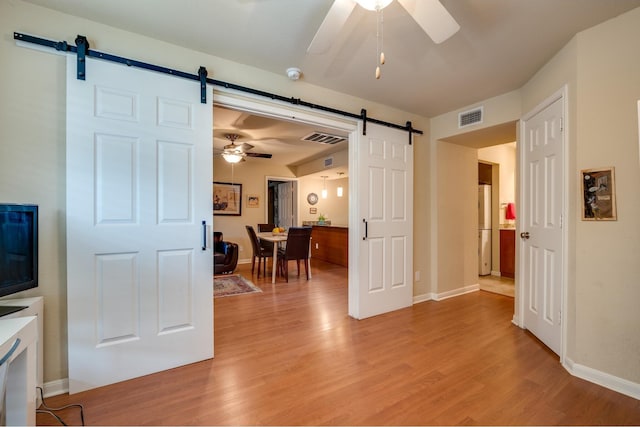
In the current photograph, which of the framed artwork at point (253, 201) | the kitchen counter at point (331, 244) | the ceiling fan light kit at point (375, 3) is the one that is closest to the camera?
the ceiling fan light kit at point (375, 3)

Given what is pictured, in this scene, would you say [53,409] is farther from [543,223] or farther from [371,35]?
[543,223]

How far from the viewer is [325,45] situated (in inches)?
66.4

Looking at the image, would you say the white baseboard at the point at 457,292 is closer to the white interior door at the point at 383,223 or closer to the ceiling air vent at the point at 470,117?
the white interior door at the point at 383,223

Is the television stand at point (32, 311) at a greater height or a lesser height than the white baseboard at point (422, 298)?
greater

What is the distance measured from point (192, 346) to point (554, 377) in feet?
8.66

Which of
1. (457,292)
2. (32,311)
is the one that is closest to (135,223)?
(32,311)

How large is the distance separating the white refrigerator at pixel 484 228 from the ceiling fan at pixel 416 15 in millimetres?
4384

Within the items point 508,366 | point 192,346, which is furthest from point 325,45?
point 508,366

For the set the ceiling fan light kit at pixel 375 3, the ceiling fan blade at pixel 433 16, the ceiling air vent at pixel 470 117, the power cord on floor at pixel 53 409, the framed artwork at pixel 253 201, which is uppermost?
the ceiling air vent at pixel 470 117

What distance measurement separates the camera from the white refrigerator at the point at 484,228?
16.9 feet

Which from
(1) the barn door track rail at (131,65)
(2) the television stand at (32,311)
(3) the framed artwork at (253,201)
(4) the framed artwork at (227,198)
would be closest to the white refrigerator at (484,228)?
(1) the barn door track rail at (131,65)

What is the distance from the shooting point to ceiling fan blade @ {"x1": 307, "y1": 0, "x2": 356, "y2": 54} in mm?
1381

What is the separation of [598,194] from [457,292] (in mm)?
2402

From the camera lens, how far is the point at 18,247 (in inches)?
59.9
